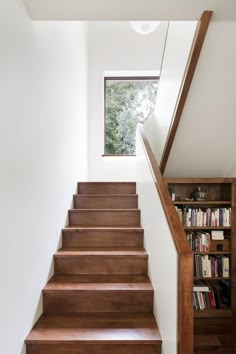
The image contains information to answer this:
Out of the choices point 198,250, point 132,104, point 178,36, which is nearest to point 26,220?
point 178,36

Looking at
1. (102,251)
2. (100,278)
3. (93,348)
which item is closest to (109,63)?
(102,251)

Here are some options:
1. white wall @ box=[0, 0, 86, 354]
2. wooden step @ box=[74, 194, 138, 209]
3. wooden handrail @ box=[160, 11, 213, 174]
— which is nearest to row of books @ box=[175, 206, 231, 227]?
wooden step @ box=[74, 194, 138, 209]

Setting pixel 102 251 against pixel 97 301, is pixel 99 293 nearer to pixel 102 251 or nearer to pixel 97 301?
pixel 97 301

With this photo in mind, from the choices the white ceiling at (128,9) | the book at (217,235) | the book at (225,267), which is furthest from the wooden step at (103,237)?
the white ceiling at (128,9)

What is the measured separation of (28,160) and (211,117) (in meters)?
1.83

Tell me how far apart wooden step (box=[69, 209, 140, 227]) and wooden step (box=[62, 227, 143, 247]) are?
0.27m

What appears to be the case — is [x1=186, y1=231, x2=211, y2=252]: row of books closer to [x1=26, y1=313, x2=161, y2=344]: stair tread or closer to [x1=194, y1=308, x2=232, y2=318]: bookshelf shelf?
[x1=194, y1=308, x2=232, y2=318]: bookshelf shelf

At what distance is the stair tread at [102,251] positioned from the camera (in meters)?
2.63

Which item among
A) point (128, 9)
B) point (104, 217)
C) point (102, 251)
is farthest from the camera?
point (104, 217)

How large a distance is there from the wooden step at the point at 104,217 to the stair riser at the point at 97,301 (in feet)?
3.21

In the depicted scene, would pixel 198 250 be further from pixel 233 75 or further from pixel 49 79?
pixel 49 79

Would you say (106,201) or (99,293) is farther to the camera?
(106,201)

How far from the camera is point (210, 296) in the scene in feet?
11.9

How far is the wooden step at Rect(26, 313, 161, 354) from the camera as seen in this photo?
6.31 feet
